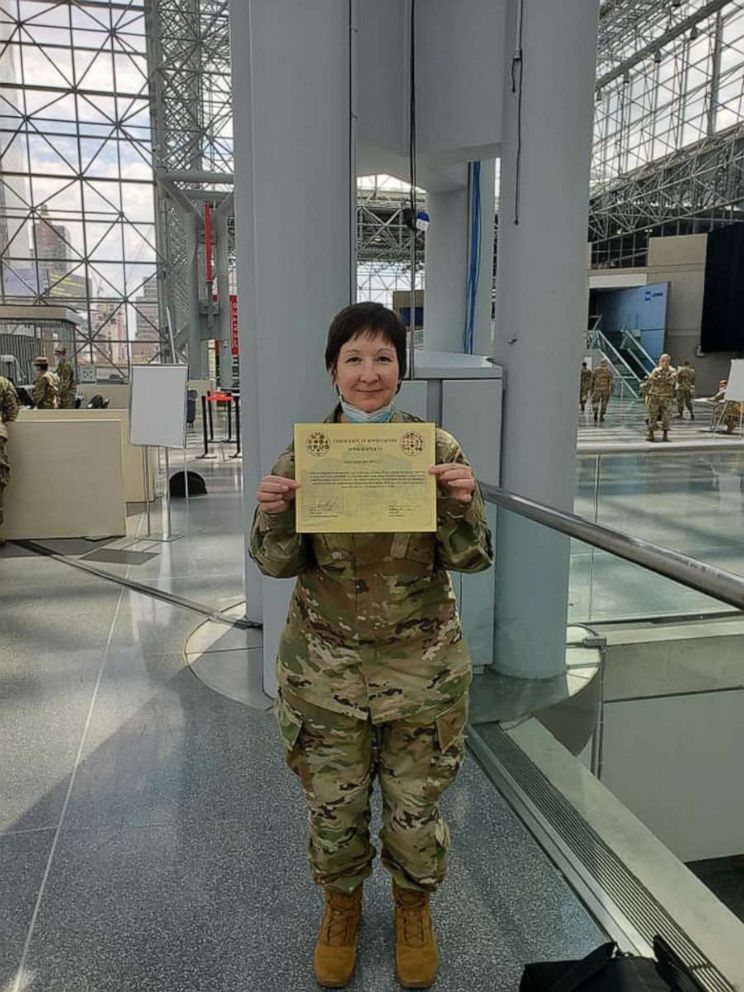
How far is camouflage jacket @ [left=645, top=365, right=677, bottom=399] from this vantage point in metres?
12.8

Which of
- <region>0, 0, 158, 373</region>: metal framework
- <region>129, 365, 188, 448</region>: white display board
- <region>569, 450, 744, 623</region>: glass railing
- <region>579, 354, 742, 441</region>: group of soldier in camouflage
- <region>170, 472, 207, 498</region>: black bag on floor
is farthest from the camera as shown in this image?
<region>0, 0, 158, 373</region>: metal framework

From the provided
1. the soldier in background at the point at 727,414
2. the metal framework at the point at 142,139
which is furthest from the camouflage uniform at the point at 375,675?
the metal framework at the point at 142,139

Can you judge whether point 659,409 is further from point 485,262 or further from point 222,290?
point 222,290

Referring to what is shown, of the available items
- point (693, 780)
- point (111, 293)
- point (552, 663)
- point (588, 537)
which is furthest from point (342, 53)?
point (111, 293)

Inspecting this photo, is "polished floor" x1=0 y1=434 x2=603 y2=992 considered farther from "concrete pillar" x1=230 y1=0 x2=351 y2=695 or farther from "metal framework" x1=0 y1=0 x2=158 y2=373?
"metal framework" x1=0 y1=0 x2=158 y2=373

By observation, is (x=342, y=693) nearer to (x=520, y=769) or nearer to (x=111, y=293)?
(x=520, y=769)

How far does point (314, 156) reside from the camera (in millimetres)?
2680

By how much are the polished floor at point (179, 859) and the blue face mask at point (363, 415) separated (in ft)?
4.09

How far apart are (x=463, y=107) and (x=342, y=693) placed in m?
2.81

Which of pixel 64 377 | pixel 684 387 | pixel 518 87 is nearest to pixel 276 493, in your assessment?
pixel 518 87

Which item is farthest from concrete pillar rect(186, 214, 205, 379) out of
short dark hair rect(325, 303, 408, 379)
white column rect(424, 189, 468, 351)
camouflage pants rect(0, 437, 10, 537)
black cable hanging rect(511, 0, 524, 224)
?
short dark hair rect(325, 303, 408, 379)

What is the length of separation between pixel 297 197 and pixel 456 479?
5.80ft

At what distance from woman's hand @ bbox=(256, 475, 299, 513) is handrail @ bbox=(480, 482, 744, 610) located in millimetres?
730

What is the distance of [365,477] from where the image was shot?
135 cm
